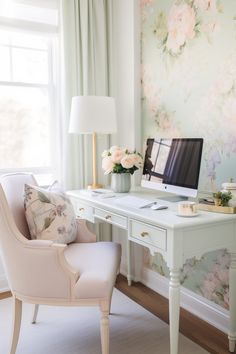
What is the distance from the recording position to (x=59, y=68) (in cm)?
281

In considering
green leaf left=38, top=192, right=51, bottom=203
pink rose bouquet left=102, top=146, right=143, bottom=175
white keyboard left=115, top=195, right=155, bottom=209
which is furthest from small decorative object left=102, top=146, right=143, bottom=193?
green leaf left=38, top=192, right=51, bottom=203

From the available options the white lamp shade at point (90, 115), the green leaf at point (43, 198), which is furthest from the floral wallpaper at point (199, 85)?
the green leaf at point (43, 198)

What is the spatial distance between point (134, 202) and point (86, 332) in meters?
0.85

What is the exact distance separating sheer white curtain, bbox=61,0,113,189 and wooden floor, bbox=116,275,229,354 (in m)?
0.93

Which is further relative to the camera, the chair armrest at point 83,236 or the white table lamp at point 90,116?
the white table lamp at point 90,116

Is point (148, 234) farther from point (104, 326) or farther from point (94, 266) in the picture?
point (104, 326)

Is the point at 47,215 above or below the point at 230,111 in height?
below

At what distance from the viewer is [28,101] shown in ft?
9.46

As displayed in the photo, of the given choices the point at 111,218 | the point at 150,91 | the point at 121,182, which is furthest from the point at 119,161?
the point at 150,91

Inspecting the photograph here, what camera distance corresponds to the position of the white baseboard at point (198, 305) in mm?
2178

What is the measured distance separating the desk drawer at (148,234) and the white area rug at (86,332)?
26.3 inches

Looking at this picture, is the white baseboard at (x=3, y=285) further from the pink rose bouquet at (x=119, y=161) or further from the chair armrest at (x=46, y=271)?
the pink rose bouquet at (x=119, y=161)

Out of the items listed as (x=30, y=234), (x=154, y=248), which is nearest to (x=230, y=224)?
(x=154, y=248)

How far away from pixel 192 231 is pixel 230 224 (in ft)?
0.81
